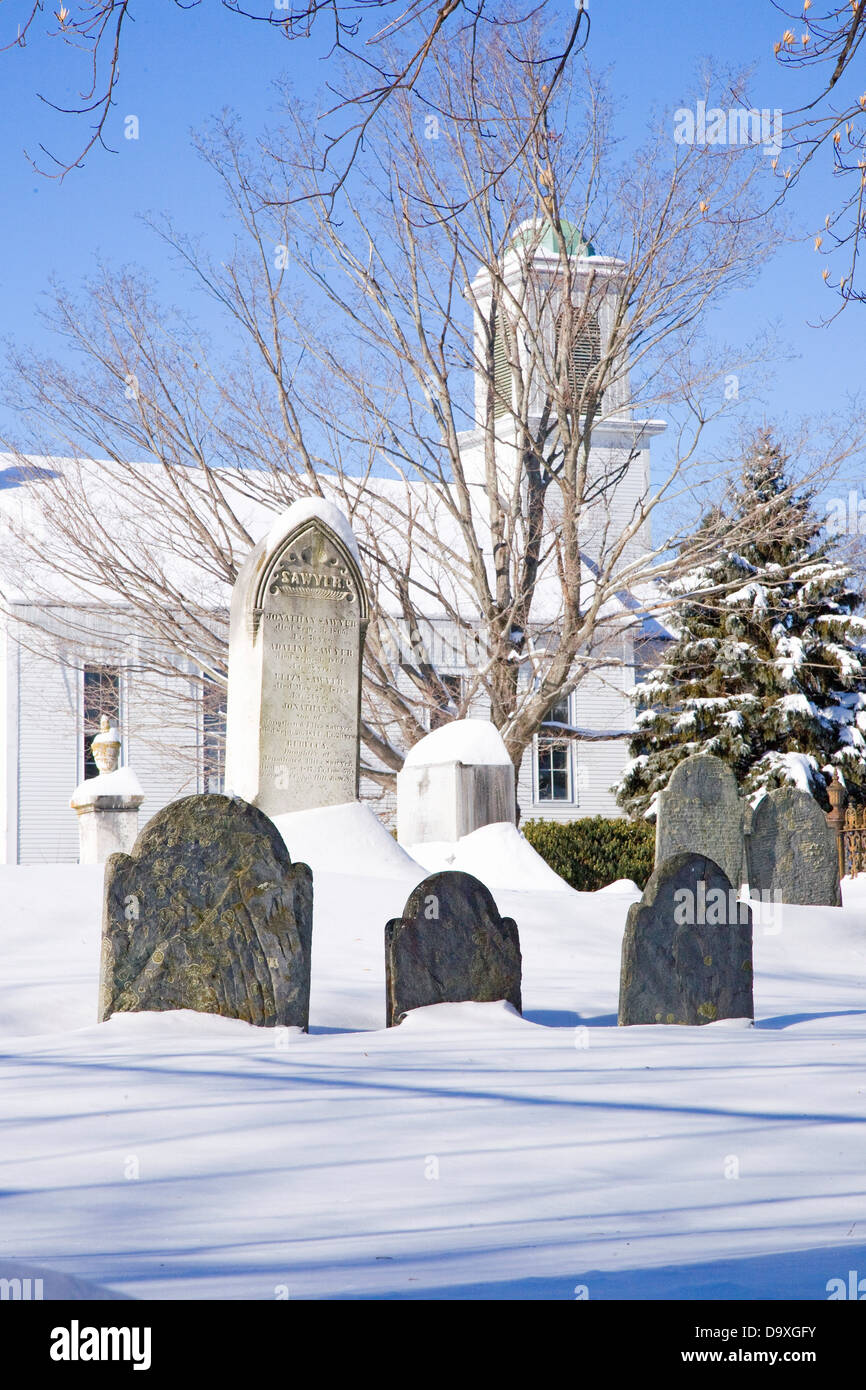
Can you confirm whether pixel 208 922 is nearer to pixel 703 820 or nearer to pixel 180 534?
pixel 703 820

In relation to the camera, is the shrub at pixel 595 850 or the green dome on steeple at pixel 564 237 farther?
the shrub at pixel 595 850

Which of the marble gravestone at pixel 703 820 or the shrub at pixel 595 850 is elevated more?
the marble gravestone at pixel 703 820

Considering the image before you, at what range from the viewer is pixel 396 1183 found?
3.73 m

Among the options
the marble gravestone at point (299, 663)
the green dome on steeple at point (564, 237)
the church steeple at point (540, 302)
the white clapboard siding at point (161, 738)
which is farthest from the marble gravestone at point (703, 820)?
the green dome on steeple at point (564, 237)

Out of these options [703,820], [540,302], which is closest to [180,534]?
[540,302]

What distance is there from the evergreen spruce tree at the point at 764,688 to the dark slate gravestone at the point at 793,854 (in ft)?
42.8

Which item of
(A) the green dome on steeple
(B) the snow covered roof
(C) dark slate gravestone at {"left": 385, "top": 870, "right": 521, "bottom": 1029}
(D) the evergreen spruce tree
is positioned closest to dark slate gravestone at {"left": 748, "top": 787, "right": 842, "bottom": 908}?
(B) the snow covered roof

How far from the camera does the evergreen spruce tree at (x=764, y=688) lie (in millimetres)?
Result: 26328

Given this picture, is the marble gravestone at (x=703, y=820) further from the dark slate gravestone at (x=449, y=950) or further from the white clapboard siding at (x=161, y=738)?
the white clapboard siding at (x=161, y=738)

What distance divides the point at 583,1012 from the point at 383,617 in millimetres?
12142

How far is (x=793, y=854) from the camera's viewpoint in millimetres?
12648

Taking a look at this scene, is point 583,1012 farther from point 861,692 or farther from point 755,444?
point 861,692

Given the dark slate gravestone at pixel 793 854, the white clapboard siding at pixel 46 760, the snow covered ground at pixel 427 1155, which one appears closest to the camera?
the snow covered ground at pixel 427 1155

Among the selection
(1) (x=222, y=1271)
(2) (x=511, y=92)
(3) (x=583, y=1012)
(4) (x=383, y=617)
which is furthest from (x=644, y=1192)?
(2) (x=511, y=92)
